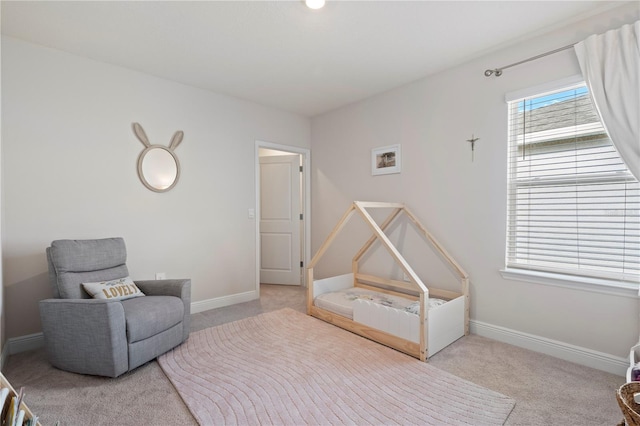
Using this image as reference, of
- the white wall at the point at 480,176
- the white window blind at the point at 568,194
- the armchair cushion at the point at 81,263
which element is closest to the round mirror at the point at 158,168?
the armchair cushion at the point at 81,263

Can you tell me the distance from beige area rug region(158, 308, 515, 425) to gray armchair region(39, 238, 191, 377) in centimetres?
24

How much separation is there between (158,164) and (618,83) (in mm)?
3778

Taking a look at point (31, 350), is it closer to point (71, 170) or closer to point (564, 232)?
point (71, 170)

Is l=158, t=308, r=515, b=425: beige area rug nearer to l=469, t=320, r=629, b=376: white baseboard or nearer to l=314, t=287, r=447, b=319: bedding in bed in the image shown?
l=314, t=287, r=447, b=319: bedding in bed

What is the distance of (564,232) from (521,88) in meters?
1.19

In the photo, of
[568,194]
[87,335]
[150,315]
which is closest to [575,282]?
[568,194]

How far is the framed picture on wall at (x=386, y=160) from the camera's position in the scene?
3.36m

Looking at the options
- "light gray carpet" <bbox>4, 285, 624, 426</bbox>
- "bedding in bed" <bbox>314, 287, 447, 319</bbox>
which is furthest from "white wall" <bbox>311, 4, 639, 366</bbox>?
"bedding in bed" <bbox>314, 287, 447, 319</bbox>

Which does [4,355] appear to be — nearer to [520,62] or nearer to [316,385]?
[316,385]

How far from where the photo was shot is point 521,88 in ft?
8.11

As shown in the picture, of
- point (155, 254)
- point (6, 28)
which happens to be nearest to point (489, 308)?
point (155, 254)

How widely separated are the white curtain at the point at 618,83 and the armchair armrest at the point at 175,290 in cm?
329

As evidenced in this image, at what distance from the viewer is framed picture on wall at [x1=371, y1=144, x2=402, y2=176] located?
11.0 feet

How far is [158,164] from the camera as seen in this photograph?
3125 millimetres
